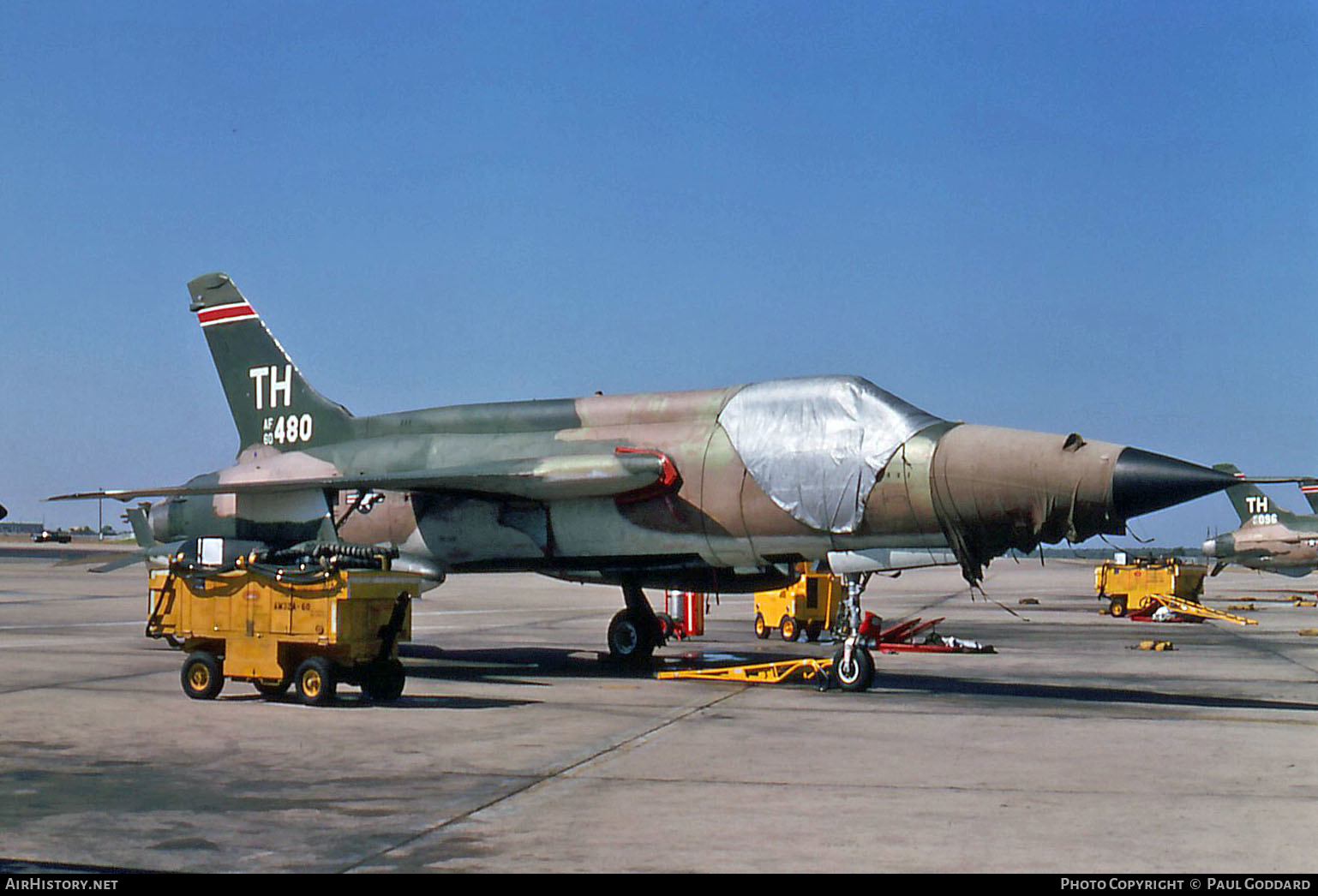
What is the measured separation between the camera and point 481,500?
57.8 feet

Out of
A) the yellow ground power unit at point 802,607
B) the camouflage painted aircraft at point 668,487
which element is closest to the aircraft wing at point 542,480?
the camouflage painted aircraft at point 668,487

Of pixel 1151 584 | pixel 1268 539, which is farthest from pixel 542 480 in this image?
pixel 1268 539

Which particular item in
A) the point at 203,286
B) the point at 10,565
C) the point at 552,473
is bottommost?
the point at 10,565

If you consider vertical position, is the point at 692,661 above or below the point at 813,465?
below

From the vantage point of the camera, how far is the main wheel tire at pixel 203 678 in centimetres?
1377

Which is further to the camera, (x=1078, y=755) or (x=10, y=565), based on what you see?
(x=10, y=565)

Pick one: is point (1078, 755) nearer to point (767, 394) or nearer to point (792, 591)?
point (767, 394)

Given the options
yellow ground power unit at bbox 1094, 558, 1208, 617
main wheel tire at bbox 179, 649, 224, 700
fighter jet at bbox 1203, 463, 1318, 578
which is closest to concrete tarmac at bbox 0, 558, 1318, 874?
main wheel tire at bbox 179, 649, 224, 700

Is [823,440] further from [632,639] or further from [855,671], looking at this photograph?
[632,639]

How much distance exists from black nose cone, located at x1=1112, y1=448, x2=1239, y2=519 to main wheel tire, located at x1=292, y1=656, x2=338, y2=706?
320 inches

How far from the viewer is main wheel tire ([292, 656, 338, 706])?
Answer: 13.3 metres

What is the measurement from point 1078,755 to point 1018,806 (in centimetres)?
248

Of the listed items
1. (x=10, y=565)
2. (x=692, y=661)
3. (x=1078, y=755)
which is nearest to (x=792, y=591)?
(x=692, y=661)

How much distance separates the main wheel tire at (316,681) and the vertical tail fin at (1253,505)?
153 ft
